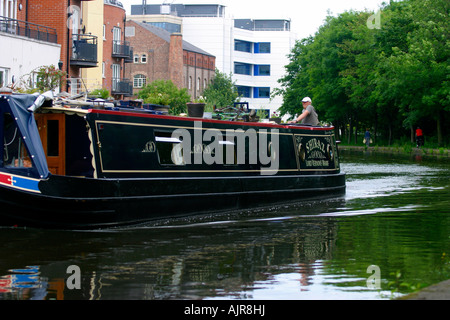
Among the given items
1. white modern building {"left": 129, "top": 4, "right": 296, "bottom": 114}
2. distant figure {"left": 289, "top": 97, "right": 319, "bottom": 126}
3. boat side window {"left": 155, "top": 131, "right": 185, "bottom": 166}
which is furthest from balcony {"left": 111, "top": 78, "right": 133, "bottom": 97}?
white modern building {"left": 129, "top": 4, "right": 296, "bottom": 114}

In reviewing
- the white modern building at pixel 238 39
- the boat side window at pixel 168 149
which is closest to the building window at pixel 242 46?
the white modern building at pixel 238 39

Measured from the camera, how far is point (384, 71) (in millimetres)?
52625

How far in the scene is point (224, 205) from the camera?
1484cm

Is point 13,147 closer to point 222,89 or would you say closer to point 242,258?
point 242,258

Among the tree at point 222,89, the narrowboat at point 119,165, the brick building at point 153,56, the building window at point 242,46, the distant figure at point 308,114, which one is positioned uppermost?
the building window at point 242,46

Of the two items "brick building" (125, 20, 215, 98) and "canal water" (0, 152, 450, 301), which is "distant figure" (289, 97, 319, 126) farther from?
"brick building" (125, 20, 215, 98)

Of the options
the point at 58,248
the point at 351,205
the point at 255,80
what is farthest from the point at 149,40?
the point at 58,248

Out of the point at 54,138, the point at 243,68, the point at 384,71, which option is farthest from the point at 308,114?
the point at 243,68

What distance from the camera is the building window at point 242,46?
117 metres

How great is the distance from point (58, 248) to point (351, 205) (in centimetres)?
799

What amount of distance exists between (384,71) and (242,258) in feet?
146

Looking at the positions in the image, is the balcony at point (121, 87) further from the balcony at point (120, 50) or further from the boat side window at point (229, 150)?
the boat side window at point (229, 150)

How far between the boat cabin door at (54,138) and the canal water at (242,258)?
1259 mm
